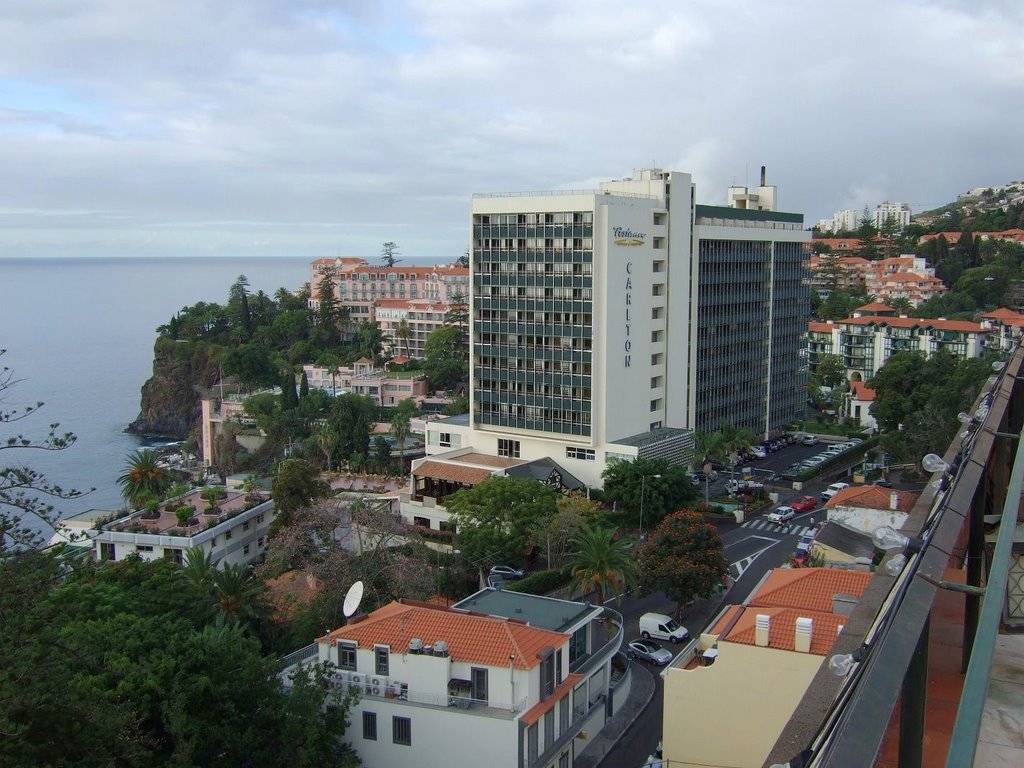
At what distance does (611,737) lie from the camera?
2234 cm

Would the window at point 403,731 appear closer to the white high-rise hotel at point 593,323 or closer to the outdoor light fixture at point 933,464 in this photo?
the outdoor light fixture at point 933,464

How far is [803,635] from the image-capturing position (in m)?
15.8

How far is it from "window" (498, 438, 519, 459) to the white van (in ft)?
59.0

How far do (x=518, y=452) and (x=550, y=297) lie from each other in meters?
7.83

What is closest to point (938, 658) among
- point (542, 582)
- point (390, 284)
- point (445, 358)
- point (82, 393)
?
point (542, 582)

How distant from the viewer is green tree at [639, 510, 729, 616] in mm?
27828

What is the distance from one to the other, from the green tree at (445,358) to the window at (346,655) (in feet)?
201

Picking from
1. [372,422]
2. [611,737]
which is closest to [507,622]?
[611,737]

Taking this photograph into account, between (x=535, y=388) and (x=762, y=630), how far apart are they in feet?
94.6

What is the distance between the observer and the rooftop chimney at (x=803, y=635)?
15.7 meters

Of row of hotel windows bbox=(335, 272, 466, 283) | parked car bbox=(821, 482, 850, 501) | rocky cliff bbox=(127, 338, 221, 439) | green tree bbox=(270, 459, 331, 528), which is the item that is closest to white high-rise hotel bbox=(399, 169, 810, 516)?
parked car bbox=(821, 482, 850, 501)

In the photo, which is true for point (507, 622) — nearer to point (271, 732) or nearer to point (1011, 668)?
point (271, 732)

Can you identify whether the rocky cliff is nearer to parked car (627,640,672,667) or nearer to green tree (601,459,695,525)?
green tree (601,459,695,525)

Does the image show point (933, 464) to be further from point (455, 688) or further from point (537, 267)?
point (537, 267)
